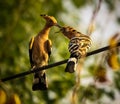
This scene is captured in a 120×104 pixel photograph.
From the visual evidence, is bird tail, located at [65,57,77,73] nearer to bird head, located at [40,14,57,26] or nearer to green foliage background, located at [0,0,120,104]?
bird head, located at [40,14,57,26]

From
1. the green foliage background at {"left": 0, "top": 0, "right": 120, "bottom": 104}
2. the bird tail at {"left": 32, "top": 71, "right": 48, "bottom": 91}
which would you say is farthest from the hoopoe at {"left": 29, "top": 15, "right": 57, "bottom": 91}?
the green foliage background at {"left": 0, "top": 0, "right": 120, "bottom": 104}

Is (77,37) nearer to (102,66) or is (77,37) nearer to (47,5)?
(102,66)

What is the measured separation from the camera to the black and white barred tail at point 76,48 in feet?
3.98

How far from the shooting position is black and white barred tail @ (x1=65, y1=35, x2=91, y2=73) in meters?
1.21

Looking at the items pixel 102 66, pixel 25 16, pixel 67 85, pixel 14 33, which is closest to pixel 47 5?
pixel 25 16

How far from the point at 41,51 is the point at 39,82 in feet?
0.26

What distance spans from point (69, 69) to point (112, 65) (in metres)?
0.10

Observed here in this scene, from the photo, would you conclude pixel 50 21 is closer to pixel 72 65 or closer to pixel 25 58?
pixel 72 65

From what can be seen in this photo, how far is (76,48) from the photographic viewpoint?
126 cm

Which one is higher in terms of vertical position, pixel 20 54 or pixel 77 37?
pixel 77 37

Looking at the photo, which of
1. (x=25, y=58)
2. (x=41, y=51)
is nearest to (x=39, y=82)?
(x=41, y=51)

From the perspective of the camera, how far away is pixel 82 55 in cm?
119

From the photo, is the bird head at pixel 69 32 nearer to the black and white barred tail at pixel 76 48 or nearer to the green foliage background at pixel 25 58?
the black and white barred tail at pixel 76 48

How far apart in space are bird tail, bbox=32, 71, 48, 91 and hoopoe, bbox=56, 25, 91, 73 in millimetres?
84
